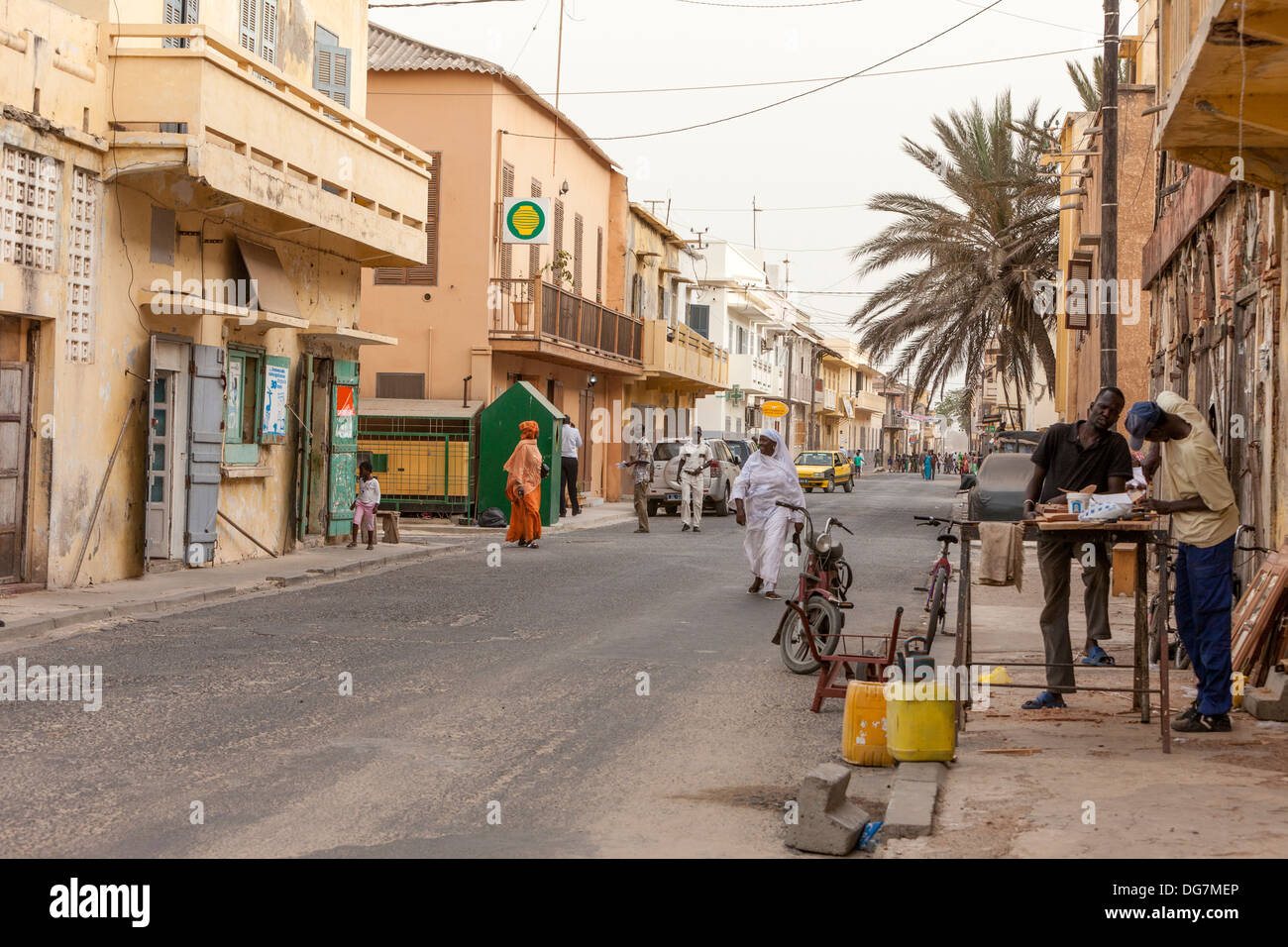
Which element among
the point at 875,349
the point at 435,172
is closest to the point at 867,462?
the point at 875,349

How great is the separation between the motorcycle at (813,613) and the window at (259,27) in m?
10.9

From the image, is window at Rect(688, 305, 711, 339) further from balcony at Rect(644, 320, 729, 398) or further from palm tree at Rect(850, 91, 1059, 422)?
palm tree at Rect(850, 91, 1059, 422)

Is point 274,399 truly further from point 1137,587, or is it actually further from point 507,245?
point 1137,587

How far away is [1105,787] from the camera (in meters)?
6.65

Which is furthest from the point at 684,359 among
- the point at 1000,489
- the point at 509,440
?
the point at 1000,489

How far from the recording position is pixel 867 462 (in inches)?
→ 4486

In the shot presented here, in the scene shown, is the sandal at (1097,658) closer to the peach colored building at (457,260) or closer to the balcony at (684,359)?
the peach colored building at (457,260)

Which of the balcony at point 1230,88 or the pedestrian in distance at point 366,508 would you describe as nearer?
the balcony at point 1230,88

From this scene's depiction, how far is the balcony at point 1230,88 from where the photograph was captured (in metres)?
7.68

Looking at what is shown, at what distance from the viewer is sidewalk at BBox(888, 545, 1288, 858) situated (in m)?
5.64

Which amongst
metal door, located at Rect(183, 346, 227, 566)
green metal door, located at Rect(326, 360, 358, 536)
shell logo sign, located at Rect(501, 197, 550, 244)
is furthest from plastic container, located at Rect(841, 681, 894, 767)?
shell logo sign, located at Rect(501, 197, 550, 244)

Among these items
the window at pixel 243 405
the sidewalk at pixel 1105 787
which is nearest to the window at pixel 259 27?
the window at pixel 243 405

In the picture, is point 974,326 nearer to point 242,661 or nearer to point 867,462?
point 242,661
